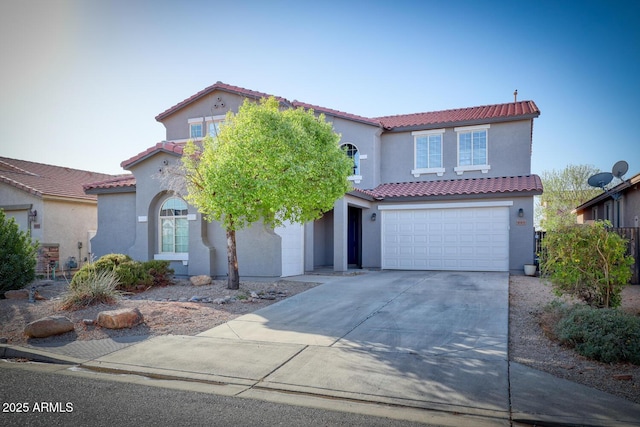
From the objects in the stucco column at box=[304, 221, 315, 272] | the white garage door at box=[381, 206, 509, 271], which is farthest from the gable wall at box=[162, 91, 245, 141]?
the white garage door at box=[381, 206, 509, 271]

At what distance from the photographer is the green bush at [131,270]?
11.8m

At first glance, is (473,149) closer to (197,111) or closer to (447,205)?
(447,205)

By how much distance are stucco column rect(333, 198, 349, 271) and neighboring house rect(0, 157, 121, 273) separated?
37.9 ft

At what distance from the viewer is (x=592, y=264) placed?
7707 mm

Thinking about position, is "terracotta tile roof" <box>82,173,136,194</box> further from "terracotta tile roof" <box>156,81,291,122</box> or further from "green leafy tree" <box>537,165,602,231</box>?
"green leafy tree" <box>537,165,602,231</box>

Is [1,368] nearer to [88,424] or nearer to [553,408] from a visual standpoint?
[88,424]

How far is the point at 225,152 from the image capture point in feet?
34.6

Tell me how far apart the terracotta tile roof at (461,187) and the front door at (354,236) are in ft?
5.24

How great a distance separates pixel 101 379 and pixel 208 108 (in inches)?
612

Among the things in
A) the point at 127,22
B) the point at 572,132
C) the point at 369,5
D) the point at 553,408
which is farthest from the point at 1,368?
the point at 572,132

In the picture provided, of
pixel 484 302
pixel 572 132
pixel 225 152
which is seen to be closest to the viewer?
pixel 484 302

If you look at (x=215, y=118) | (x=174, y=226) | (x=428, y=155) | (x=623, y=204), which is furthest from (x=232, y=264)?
(x=623, y=204)

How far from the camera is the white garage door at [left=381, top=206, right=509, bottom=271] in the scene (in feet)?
54.6

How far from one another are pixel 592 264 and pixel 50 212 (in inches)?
782
